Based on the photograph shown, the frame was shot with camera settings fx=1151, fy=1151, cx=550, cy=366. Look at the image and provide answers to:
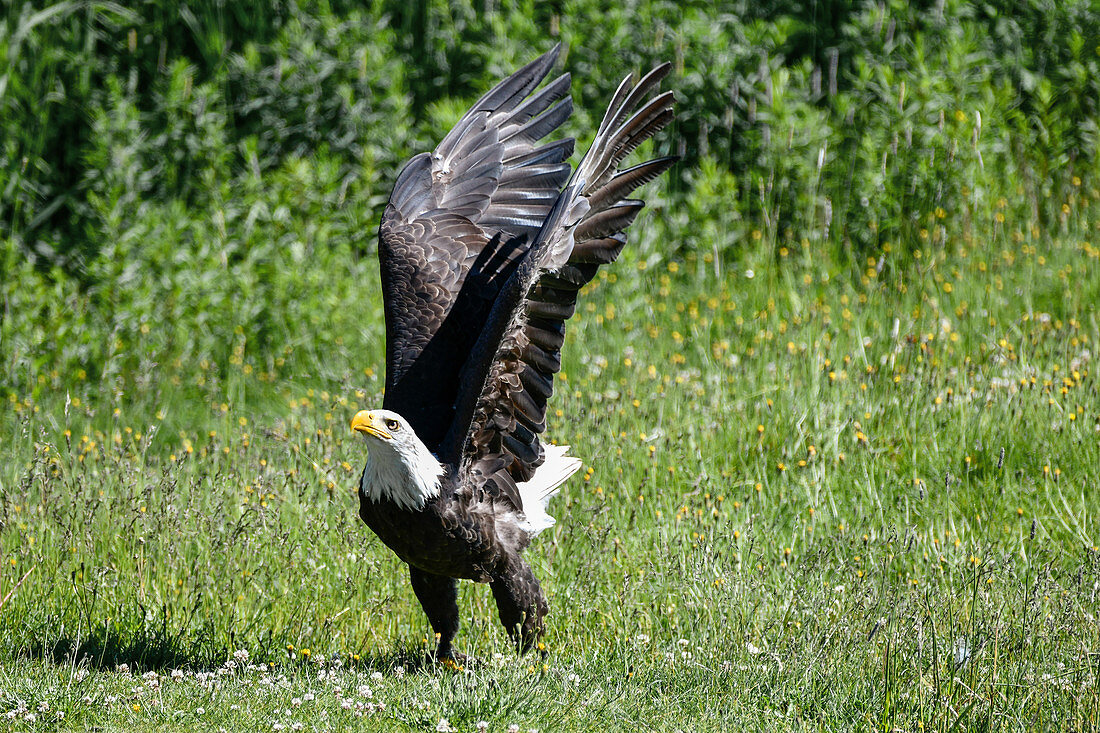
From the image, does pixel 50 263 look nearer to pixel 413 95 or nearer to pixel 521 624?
pixel 413 95

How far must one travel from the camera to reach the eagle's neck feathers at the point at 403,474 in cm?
415

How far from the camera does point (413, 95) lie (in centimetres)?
962

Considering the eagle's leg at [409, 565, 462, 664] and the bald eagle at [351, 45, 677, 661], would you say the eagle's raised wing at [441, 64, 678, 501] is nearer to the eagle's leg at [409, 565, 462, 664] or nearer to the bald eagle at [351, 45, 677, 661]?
the bald eagle at [351, 45, 677, 661]

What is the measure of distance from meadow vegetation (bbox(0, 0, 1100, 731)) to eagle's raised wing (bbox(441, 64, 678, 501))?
678 millimetres

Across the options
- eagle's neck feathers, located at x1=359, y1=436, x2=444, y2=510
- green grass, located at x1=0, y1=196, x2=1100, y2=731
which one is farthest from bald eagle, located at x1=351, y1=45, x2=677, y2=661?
green grass, located at x1=0, y1=196, x2=1100, y2=731

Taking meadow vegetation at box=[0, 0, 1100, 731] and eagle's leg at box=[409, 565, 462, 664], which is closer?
meadow vegetation at box=[0, 0, 1100, 731]

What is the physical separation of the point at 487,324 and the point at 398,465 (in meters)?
0.60

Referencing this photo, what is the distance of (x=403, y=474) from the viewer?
13.7ft

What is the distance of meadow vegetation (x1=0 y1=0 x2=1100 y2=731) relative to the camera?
4027 mm

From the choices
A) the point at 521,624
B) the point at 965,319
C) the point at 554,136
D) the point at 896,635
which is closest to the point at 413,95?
the point at 554,136

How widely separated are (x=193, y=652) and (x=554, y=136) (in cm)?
492

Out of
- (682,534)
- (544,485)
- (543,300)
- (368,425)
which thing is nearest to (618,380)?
(682,534)

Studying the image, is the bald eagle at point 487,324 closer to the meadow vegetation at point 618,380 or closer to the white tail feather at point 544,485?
the white tail feather at point 544,485

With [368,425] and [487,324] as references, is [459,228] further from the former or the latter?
[368,425]
